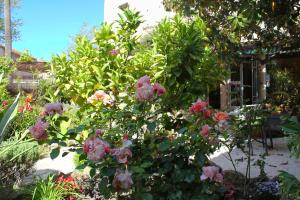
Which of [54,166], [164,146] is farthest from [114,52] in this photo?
[54,166]

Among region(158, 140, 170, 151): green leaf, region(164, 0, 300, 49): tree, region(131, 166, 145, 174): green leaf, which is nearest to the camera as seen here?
region(131, 166, 145, 174): green leaf

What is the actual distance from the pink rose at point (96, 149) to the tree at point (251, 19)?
207 cm

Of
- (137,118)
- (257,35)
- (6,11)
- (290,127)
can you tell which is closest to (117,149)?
(137,118)

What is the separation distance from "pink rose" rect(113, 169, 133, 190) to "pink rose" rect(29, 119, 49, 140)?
758 millimetres

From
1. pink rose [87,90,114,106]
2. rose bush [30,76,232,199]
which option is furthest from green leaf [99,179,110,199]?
pink rose [87,90,114,106]

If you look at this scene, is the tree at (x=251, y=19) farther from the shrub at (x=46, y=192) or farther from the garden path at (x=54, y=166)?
the garden path at (x=54, y=166)

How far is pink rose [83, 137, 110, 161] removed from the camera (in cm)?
325

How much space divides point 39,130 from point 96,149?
63 cm

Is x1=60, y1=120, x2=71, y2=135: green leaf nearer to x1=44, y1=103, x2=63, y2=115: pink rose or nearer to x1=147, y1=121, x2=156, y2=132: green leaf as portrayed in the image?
x1=44, y1=103, x2=63, y2=115: pink rose

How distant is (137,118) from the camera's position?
408cm

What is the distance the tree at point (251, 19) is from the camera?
4562 mm

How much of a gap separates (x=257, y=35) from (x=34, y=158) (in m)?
4.49

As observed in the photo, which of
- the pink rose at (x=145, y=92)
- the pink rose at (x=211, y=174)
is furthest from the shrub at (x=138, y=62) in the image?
the pink rose at (x=211, y=174)

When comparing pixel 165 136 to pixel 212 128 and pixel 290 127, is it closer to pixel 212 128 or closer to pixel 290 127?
pixel 212 128
